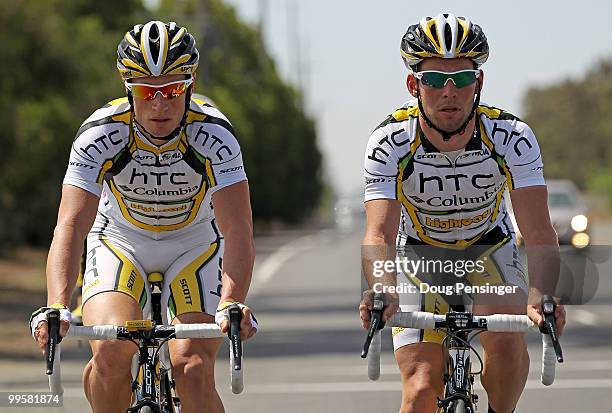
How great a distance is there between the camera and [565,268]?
6.26 metres

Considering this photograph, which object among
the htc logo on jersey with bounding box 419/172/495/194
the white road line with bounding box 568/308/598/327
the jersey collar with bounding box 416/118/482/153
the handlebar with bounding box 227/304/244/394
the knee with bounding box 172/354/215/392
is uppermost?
the jersey collar with bounding box 416/118/482/153

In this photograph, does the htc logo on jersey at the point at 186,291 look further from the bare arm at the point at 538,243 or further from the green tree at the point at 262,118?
the green tree at the point at 262,118

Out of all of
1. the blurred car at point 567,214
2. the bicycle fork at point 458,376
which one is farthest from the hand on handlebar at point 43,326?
the blurred car at point 567,214

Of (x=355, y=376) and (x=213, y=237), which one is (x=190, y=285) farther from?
(x=355, y=376)

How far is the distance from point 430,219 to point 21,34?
18043 mm

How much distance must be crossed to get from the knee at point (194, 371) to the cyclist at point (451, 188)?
2.71ft

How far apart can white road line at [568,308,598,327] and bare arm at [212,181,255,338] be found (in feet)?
43.9

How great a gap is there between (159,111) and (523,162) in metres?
1.61

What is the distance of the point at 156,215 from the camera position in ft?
23.5

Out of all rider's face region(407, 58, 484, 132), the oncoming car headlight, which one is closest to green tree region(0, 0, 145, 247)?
the oncoming car headlight

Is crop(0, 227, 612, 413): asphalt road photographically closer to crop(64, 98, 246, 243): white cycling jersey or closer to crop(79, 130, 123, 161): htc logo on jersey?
crop(64, 98, 246, 243): white cycling jersey

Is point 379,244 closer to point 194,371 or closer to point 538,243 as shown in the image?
point 538,243

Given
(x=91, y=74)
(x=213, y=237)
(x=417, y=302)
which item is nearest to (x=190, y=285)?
(x=213, y=237)

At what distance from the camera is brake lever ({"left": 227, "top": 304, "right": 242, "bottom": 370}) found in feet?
19.0
